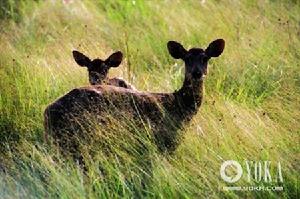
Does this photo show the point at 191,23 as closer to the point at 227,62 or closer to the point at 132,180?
the point at 227,62

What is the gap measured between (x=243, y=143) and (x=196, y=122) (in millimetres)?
512

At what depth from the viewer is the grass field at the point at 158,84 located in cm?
622

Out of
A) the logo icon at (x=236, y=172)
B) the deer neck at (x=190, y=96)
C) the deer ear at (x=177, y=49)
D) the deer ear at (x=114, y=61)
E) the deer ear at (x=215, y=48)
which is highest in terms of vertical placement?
the deer ear at (x=114, y=61)

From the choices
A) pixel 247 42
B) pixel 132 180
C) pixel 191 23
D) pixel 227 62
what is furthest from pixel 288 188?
pixel 191 23

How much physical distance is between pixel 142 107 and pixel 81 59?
1.65 metres

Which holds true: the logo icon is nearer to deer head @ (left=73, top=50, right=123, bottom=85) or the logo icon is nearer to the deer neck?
the deer neck

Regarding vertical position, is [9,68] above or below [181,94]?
above

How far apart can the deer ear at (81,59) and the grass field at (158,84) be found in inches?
9.8

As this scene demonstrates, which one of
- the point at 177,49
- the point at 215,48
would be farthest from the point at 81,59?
the point at 215,48

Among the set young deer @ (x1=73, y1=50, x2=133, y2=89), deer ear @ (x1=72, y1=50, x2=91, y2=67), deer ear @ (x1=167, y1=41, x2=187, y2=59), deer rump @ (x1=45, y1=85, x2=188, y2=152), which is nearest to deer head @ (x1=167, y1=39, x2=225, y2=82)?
deer ear @ (x1=167, y1=41, x2=187, y2=59)

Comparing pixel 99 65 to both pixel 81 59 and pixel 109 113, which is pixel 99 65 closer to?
pixel 81 59

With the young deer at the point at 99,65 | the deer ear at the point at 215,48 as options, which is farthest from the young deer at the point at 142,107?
the young deer at the point at 99,65

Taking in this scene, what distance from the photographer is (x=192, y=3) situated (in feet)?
36.7

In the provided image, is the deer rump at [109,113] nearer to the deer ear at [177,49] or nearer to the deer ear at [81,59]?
the deer ear at [177,49]
